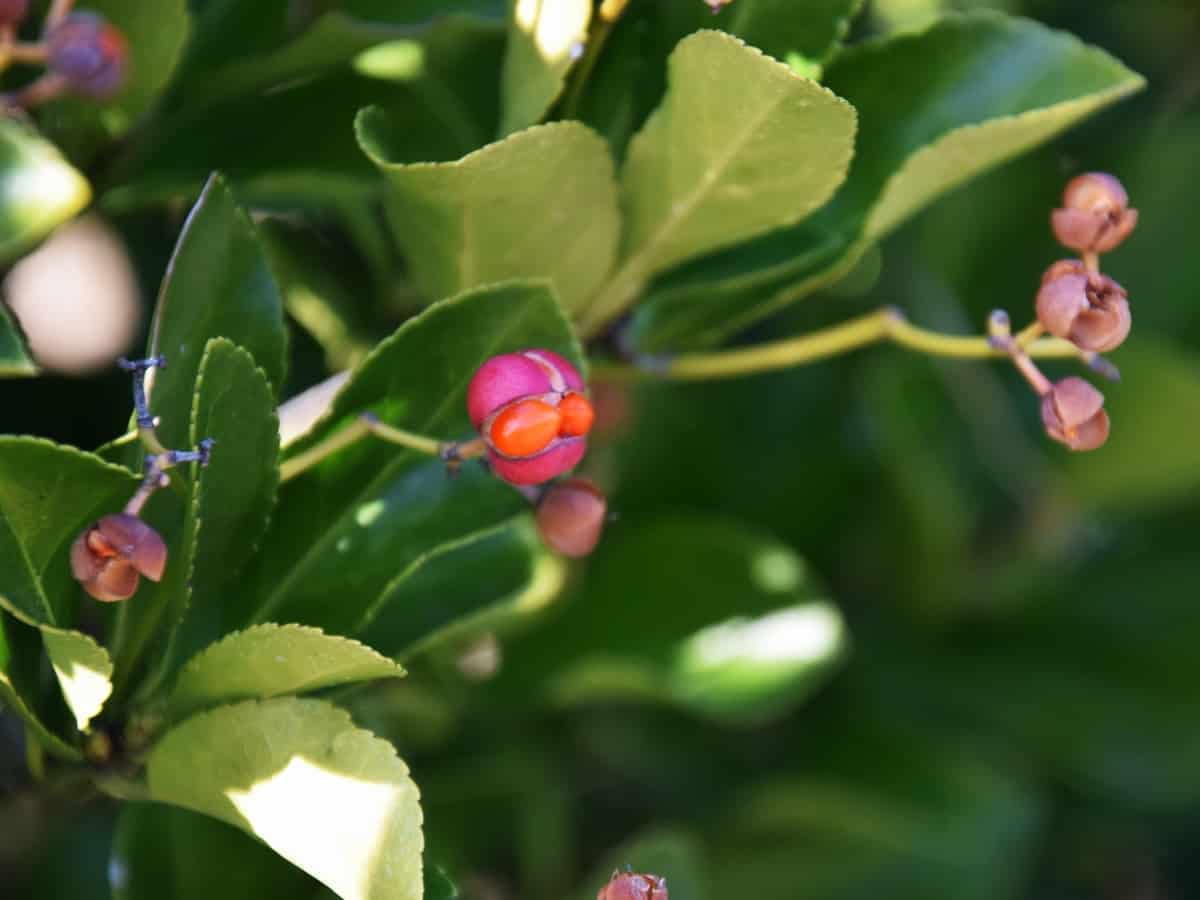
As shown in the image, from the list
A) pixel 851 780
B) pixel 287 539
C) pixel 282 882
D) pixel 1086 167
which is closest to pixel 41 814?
pixel 282 882

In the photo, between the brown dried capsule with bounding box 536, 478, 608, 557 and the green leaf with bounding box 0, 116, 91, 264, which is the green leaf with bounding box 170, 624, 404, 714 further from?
the green leaf with bounding box 0, 116, 91, 264

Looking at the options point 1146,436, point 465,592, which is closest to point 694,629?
point 465,592

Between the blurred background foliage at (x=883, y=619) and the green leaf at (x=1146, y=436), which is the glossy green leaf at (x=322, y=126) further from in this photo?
the green leaf at (x=1146, y=436)

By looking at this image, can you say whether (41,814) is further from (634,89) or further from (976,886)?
(976,886)

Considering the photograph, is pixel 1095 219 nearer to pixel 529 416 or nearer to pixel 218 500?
pixel 529 416

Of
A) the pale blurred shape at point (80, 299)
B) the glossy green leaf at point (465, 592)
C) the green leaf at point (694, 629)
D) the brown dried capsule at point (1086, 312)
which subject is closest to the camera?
the brown dried capsule at point (1086, 312)

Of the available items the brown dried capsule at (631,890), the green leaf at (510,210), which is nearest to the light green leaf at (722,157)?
the green leaf at (510,210)
